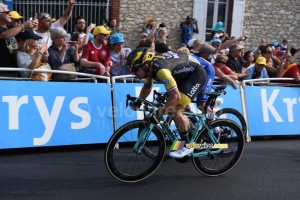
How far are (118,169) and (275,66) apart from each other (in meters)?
6.29

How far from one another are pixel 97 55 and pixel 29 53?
4.18 ft

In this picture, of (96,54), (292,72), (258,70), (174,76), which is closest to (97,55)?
(96,54)

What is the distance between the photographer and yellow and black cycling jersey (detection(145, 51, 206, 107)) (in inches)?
214

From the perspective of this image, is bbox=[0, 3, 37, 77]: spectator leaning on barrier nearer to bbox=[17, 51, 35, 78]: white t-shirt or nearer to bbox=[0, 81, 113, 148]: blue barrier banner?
bbox=[17, 51, 35, 78]: white t-shirt

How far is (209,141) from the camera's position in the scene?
5875mm

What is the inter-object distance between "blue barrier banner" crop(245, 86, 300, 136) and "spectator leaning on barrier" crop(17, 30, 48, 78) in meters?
3.66

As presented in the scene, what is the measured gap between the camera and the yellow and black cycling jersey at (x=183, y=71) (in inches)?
214

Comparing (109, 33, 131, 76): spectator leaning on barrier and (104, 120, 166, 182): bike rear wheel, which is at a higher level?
(109, 33, 131, 76): spectator leaning on barrier

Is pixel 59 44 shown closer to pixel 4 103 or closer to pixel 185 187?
pixel 4 103

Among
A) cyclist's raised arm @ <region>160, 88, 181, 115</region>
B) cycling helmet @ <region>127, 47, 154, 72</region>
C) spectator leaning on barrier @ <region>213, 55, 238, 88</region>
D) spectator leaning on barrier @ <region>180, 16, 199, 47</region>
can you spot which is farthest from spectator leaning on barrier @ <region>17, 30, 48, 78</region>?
spectator leaning on barrier @ <region>180, 16, 199, 47</region>

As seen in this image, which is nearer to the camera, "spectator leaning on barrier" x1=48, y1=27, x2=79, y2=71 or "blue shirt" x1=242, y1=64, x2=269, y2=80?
"spectator leaning on barrier" x1=48, y1=27, x2=79, y2=71

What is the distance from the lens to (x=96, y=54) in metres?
7.95

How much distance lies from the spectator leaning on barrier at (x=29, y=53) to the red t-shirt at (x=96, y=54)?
35.9 inches

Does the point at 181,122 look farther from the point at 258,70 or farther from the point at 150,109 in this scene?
the point at 258,70
